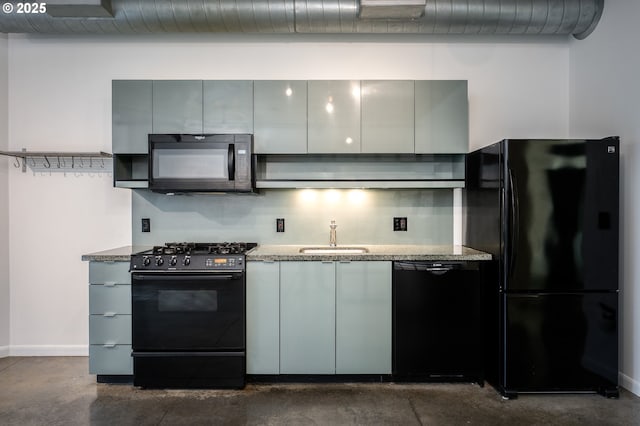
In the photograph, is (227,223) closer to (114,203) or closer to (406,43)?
(114,203)

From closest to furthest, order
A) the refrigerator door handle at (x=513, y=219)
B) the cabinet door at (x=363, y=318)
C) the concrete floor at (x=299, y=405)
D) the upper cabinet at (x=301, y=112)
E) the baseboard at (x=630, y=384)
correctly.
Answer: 1. the concrete floor at (x=299, y=405)
2. the refrigerator door handle at (x=513, y=219)
3. the baseboard at (x=630, y=384)
4. the cabinet door at (x=363, y=318)
5. the upper cabinet at (x=301, y=112)

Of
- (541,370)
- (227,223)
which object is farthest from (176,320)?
(541,370)

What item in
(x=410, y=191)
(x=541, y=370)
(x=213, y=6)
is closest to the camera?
(x=541, y=370)

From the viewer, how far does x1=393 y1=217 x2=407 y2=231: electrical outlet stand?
3379mm

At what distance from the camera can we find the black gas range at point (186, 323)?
2711 mm

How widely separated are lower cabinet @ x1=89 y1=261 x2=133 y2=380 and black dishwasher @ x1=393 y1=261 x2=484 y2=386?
6.45 ft

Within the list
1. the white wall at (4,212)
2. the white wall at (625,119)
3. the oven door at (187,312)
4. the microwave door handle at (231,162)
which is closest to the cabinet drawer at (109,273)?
the oven door at (187,312)

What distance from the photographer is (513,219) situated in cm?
254

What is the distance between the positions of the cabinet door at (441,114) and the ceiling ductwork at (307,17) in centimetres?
50

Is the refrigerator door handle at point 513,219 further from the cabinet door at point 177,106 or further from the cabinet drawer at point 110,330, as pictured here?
the cabinet drawer at point 110,330

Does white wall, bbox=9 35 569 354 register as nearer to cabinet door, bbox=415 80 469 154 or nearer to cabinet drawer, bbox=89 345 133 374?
cabinet door, bbox=415 80 469 154

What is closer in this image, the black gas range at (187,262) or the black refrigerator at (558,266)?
the black refrigerator at (558,266)

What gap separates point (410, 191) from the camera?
3385mm

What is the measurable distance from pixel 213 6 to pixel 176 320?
2362mm
